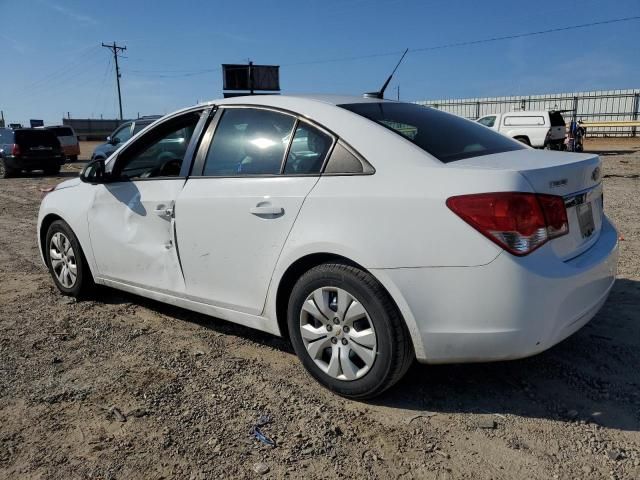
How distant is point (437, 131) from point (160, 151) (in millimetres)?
2054

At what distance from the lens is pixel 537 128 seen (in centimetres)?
2098

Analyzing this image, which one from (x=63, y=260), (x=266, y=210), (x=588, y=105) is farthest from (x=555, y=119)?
(x=266, y=210)

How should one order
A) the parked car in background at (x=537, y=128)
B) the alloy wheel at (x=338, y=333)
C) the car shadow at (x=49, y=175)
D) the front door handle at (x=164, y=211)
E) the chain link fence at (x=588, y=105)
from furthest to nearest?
the chain link fence at (x=588, y=105)
the parked car in background at (x=537, y=128)
the car shadow at (x=49, y=175)
the front door handle at (x=164, y=211)
the alloy wheel at (x=338, y=333)

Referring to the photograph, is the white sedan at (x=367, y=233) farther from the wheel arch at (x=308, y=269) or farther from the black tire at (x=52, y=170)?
the black tire at (x=52, y=170)

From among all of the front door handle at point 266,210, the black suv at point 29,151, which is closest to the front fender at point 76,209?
the front door handle at point 266,210

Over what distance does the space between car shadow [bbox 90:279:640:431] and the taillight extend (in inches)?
36.9

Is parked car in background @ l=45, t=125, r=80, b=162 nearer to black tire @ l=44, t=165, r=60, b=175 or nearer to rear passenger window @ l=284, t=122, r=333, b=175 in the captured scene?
black tire @ l=44, t=165, r=60, b=175

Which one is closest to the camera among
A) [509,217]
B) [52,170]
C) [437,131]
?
[509,217]

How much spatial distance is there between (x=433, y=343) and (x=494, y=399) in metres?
0.62

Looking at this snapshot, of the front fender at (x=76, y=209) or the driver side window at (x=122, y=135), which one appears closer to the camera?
the front fender at (x=76, y=209)

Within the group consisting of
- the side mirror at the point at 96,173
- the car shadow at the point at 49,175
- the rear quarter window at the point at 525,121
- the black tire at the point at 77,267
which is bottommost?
the car shadow at the point at 49,175

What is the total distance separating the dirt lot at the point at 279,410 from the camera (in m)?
2.41

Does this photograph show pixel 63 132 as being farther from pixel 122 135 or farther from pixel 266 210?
pixel 266 210

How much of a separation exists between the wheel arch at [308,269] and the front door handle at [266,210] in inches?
11.6
